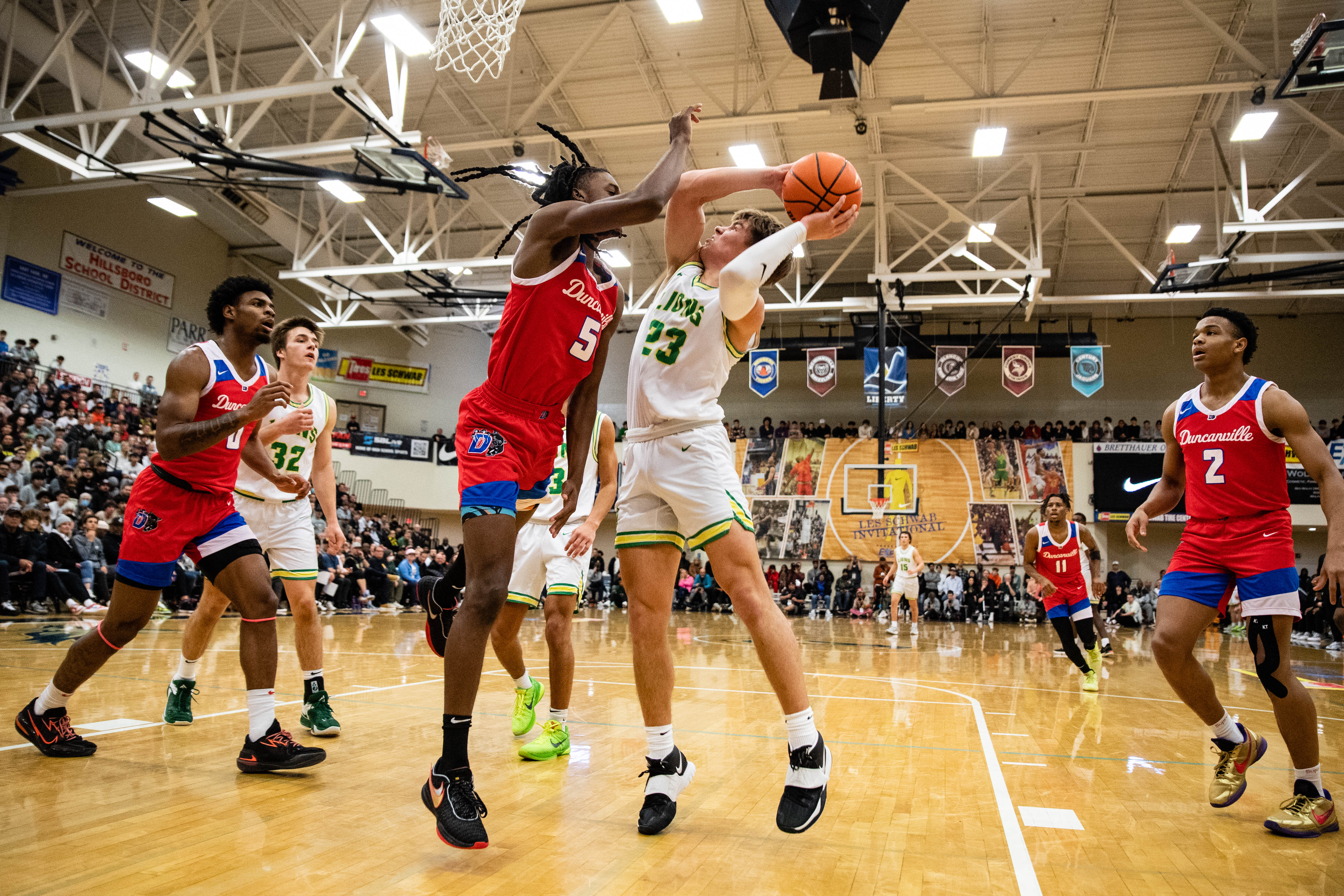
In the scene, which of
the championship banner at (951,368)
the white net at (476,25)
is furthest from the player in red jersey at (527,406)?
the championship banner at (951,368)

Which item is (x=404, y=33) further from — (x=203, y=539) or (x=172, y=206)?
(x=172, y=206)

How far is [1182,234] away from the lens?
1897cm

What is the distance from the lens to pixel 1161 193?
63.6 feet

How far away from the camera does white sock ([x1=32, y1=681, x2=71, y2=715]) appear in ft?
11.1

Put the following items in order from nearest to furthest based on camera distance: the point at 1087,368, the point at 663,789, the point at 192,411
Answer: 1. the point at 663,789
2. the point at 192,411
3. the point at 1087,368

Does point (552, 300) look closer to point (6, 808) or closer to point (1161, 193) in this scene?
point (6, 808)

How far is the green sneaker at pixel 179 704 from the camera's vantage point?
415 cm

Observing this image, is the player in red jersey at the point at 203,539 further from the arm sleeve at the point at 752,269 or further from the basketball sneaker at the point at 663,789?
the arm sleeve at the point at 752,269

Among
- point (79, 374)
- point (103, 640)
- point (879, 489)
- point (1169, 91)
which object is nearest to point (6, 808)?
point (103, 640)

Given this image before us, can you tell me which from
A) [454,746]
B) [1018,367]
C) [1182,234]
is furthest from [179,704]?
[1182,234]

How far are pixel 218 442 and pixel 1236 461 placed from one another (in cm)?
408

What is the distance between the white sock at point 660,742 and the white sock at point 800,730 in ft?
1.32

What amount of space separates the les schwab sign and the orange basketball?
71.6ft

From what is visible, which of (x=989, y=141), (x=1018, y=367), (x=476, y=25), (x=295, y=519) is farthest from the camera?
(x=1018, y=367)
